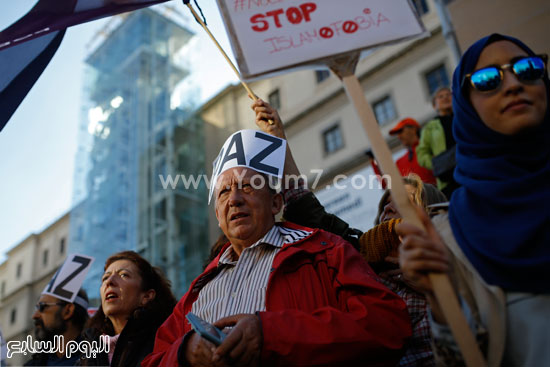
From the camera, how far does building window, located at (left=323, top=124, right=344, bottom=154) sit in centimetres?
1897

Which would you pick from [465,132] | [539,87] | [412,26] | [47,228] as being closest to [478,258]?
[465,132]

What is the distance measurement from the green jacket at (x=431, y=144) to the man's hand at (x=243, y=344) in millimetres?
3525

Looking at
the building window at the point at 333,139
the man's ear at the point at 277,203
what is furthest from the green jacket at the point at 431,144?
the building window at the point at 333,139

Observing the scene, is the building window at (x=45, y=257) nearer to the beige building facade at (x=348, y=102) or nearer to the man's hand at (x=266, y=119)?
the beige building facade at (x=348, y=102)

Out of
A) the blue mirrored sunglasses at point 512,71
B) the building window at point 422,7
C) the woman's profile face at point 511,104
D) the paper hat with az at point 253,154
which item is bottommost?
the woman's profile face at point 511,104

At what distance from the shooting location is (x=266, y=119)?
300 centimetres

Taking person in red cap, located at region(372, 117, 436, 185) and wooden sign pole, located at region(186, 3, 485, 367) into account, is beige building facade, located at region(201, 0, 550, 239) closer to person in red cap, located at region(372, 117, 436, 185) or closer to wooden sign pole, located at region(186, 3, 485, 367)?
person in red cap, located at region(372, 117, 436, 185)

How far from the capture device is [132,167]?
81.1 feet

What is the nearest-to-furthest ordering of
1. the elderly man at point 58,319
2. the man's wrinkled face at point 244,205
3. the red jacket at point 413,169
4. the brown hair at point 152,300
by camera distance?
the man's wrinkled face at point 244,205, the brown hair at point 152,300, the elderly man at point 58,319, the red jacket at point 413,169

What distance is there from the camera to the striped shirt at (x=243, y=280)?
6.77 ft

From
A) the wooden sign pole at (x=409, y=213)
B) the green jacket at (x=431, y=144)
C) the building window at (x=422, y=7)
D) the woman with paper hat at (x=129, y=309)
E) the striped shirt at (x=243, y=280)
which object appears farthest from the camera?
the building window at (x=422, y=7)

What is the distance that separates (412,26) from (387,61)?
16.7m

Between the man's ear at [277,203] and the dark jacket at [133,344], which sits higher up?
the man's ear at [277,203]

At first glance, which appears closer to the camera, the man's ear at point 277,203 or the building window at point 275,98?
the man's ear at point 277,203
